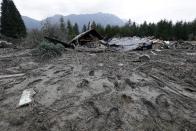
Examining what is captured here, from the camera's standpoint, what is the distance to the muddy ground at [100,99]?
4.09 m

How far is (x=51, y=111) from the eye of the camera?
4.39m

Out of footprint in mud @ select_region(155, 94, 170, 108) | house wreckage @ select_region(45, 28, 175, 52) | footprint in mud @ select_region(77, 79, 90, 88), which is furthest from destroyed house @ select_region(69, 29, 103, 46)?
footprint in mud @ select_region(155, 94, 170, 108)

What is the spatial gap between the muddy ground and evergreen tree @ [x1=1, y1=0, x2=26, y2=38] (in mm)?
16950

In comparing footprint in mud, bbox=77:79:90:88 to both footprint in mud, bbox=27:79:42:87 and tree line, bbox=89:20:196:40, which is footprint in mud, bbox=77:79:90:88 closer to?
footprint in mud, bbox=27:79:42:87

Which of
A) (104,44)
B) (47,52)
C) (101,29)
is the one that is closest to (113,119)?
(47,52)

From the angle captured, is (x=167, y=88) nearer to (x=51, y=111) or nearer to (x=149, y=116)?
(x=149, y=116)

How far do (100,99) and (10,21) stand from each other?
2065 centimetres

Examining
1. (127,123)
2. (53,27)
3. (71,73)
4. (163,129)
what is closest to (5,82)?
(71,73)

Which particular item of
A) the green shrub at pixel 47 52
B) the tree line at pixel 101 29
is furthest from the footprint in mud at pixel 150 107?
the tree line at pixel 101 29

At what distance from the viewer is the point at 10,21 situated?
22828 mm

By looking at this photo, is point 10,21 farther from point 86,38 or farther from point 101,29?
point 101,29

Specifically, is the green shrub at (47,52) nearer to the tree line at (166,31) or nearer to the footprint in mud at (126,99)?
the footprint in mud at (126,99)

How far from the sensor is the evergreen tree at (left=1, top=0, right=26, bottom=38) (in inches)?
901

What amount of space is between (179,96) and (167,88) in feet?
1.41
